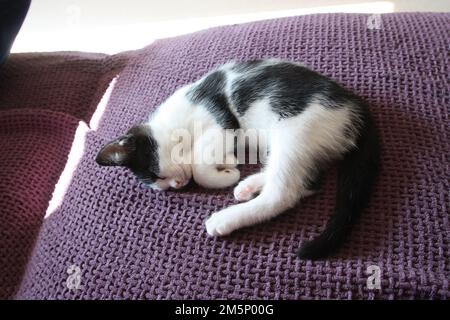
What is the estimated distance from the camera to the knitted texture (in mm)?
958

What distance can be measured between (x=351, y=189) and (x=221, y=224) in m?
0.26

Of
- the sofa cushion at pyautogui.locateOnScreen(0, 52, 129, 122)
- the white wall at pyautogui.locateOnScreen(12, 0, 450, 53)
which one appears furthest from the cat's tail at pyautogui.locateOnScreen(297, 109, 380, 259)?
the white wall at pyautogui.locateOnScreen(12, 0, 450, 53)

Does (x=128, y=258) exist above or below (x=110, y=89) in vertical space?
below

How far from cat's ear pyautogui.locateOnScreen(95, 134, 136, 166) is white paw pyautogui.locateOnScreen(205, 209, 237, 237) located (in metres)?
0.25

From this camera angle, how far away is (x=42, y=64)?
129 cm

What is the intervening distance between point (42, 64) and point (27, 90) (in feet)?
0.37

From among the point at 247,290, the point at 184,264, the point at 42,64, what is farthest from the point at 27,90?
the point at 247,290

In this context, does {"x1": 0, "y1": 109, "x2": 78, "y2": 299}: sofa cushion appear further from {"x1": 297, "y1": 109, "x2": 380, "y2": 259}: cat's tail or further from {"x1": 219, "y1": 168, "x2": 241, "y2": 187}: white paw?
{"x1": 297, "y1": 109, "x2": 380, "y2": 259}: cat's tail

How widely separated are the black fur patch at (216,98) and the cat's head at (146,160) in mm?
131

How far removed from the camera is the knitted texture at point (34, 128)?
37.7 inches

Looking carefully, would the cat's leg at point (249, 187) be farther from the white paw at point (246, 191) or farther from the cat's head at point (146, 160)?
the cat's head at point (146, 160)

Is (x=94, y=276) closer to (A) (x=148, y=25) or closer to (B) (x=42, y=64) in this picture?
(B) (x=42, y=64)

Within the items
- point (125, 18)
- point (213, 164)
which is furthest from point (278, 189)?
point (125, 18)
